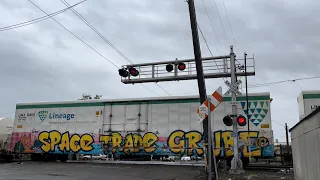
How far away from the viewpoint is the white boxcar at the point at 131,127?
16.8 m

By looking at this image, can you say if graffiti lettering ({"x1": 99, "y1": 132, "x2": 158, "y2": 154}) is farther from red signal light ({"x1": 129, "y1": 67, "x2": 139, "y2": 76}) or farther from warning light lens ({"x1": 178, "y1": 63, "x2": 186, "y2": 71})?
warning light lens ({"x1": 178, "y1": 63, "x2": 186, "y2": 71})

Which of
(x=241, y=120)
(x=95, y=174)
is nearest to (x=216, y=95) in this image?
(x=241, y=120)

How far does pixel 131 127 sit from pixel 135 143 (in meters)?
1.02

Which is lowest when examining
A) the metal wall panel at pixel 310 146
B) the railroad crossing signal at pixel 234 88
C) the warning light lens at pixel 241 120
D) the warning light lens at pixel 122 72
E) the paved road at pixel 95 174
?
the paved road at pixel 95 174

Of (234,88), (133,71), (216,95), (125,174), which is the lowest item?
(125,174)

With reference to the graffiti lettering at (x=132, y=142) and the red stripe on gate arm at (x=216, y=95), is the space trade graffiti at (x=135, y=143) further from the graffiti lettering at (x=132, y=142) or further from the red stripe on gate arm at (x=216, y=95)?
the red stripe on gate arm at (x=216, y=95)

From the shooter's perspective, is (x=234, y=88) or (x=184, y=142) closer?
(x=234, y=88)

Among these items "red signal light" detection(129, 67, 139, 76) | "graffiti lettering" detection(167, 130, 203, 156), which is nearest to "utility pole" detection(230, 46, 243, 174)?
"graffiti lettering" detection(167, 130, 203, 156)

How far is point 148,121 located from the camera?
61.5 feet

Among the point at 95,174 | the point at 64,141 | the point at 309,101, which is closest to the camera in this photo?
the point at 95,174

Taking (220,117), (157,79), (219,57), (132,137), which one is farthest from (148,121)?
(219,57)

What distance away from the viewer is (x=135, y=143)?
1869cm

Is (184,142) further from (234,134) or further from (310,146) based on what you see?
(310,146)

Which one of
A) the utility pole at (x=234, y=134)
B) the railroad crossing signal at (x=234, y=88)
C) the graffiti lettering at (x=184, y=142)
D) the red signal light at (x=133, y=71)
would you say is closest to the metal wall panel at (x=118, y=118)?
the red signal light at (x=133, y=71)
